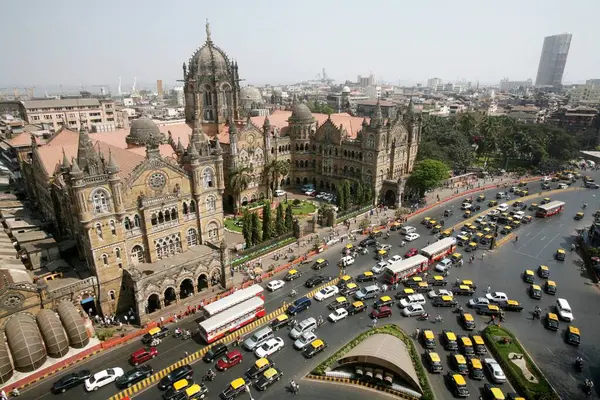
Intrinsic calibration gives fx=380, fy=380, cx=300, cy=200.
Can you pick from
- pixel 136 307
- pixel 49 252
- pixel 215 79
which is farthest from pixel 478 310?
pixel 215 79

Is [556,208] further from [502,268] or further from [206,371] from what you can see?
[206,371]

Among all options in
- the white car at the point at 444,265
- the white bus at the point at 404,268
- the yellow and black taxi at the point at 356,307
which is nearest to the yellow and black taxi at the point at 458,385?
the yellow and black taxi at the point at 356,307

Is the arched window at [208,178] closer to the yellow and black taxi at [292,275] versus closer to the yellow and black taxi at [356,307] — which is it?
the yellow and black taxi at [292,275]

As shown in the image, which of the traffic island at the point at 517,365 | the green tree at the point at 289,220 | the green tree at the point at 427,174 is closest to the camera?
the traffic island at the point at 517,365

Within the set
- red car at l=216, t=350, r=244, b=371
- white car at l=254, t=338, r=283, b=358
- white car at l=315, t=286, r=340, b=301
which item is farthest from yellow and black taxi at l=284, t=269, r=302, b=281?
red car at l=216, t=350, r=244, b=371

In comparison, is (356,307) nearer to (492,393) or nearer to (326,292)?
(326,292)
